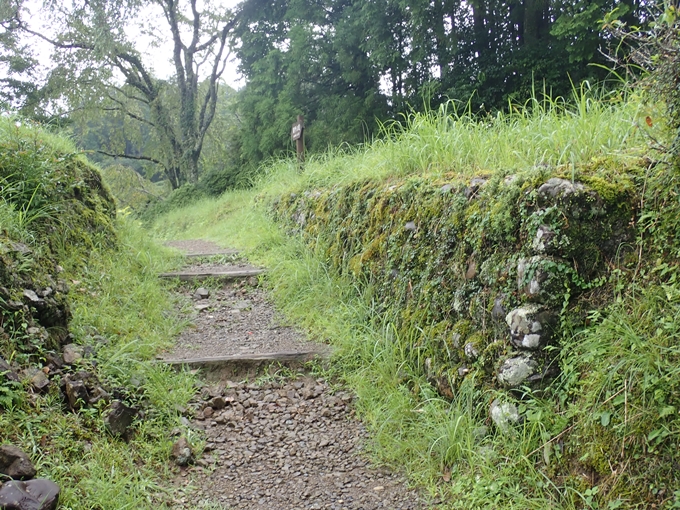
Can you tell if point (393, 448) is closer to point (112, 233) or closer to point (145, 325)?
point (145, 325)

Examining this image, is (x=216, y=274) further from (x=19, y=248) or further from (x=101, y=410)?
(x=101, y=410)

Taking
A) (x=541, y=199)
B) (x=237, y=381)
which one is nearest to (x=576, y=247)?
(x=541, y=199)

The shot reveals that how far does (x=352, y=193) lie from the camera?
4738 millimetres

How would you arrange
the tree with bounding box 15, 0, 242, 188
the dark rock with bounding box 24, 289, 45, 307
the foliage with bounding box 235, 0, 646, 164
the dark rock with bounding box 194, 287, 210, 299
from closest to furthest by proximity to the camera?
the dark rock with bounding box 24, 289, 45, 307 → the dark rock with bounding box 194, 287, 210, 299 → the foliage with bounding box 235, 0, 646, 164 → the tree with bounding box 15, 0, 242, 188

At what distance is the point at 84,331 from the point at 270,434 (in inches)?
58.8

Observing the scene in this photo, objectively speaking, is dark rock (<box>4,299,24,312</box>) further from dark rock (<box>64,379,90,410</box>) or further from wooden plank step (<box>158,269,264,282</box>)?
wooden plank step (<box>158,269,264,282</box>)

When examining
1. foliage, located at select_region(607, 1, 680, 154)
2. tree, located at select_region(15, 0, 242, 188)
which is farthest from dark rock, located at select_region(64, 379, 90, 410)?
tree, located at select_region(15, 0, 242, 188)

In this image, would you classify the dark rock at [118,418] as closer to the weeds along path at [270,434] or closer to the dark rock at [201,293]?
the weeds along path at [270,434]

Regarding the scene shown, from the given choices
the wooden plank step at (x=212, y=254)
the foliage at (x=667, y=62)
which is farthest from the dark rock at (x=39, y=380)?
the wooden plank step at (x=212, y=254)

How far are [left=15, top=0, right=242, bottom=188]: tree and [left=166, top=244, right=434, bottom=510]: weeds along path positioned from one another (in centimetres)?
1399

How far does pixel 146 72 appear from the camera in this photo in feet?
58.8

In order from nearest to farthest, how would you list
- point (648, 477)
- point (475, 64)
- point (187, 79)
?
point (648, 477)
point (475, 64)
point (187, 79)

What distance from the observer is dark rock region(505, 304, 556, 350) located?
2326 mm

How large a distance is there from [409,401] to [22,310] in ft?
7.80
